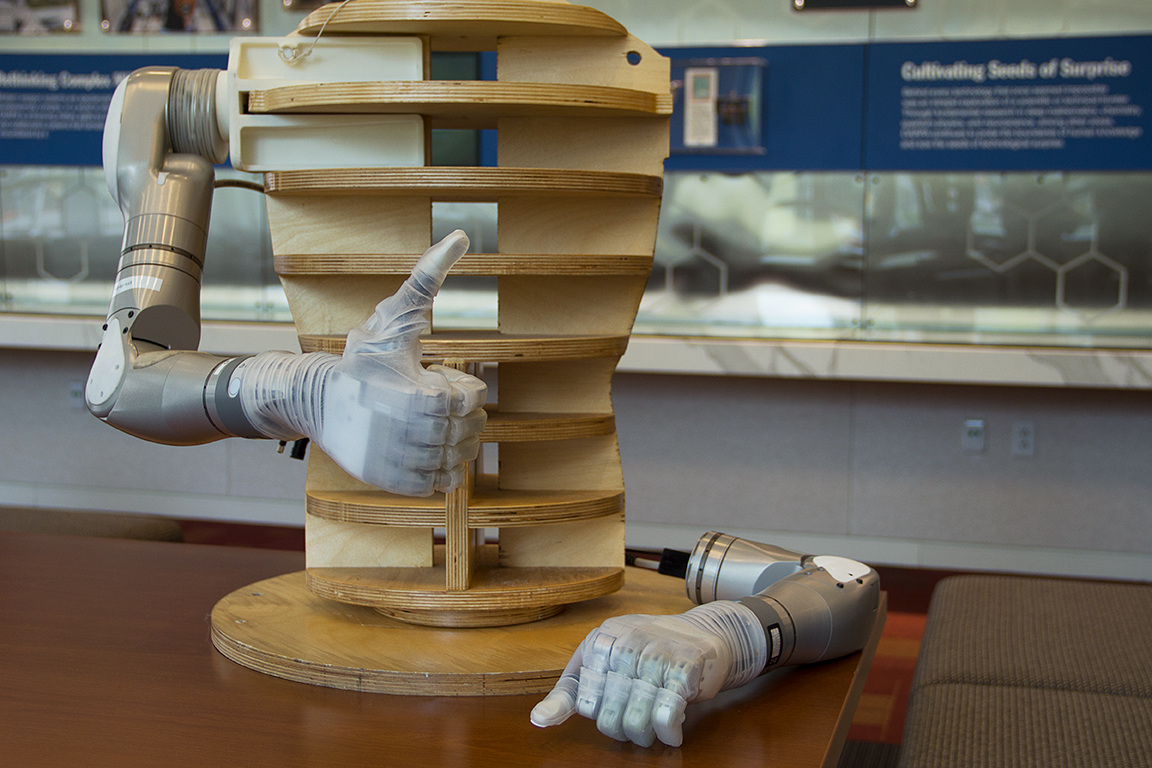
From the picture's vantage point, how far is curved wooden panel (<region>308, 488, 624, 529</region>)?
0.87 meters

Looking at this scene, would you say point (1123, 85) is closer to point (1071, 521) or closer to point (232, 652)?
point (1071, 521)

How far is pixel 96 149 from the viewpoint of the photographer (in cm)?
368

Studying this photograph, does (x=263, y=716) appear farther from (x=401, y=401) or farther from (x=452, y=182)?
(x=452, y=182)

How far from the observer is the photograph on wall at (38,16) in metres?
3.67

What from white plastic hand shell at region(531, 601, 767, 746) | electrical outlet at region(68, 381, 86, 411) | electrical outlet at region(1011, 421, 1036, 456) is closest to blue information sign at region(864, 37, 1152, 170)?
electrical outlet at region(1011, 421, 1036, 456)

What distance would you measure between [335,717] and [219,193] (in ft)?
10.4

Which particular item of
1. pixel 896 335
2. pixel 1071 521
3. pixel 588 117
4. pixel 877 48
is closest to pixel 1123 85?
pixel 877 48

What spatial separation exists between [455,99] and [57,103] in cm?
346

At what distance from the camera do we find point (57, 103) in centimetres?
371

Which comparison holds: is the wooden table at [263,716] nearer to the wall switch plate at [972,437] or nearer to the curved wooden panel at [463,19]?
the curved wooden panel at [463,19]

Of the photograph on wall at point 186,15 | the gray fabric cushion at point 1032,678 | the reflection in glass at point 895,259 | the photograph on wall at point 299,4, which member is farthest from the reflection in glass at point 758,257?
the gray fabric cushion at point 1032,678

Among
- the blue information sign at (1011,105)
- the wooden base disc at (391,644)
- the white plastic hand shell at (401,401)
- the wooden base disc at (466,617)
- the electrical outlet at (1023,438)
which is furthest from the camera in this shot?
the electrical outlet at (1023,438)

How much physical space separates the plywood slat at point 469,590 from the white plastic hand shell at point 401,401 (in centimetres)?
20

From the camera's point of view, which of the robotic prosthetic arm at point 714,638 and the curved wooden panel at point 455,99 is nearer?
the robotic prosthetic arm at point 714,638
